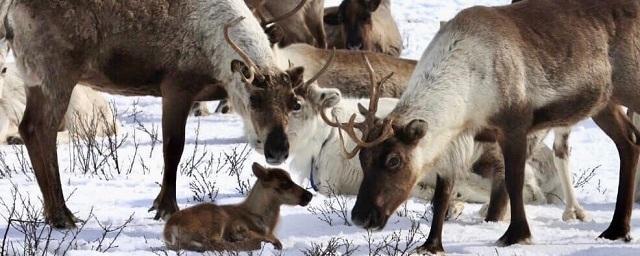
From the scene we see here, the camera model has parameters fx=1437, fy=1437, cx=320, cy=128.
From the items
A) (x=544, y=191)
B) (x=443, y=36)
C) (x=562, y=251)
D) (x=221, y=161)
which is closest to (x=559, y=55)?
(x=443, y=36)

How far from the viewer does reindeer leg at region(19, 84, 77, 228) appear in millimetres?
8000

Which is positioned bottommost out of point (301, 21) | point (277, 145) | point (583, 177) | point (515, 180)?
point (301, 21)

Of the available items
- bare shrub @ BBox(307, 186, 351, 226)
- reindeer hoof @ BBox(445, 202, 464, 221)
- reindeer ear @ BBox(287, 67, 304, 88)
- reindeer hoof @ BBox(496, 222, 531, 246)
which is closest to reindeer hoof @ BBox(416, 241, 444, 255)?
reindeer hoof @ BBox(496, 222, 531, 246)

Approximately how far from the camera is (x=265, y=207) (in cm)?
745

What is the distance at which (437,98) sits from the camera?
7582mm

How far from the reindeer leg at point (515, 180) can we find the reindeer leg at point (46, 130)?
2.41 m

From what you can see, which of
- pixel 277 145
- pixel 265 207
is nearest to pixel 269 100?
pixel 277 145

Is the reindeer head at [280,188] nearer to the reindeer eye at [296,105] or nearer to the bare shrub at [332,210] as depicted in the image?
the bare shrub at [332,210]

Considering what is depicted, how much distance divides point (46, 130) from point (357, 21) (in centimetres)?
781

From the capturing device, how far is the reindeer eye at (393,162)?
7359 millimetres

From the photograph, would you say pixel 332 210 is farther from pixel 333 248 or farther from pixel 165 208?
pixel 333 248

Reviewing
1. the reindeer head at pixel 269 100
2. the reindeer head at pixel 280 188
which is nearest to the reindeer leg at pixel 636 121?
the reindeer head at pixel 269 100

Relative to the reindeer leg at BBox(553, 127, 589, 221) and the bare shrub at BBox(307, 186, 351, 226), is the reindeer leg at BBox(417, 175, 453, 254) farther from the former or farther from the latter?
the reindeer leg at BBox(553, 127, 589, 221)

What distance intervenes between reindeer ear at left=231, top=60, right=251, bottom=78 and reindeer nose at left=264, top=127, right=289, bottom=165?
0.37 metres
